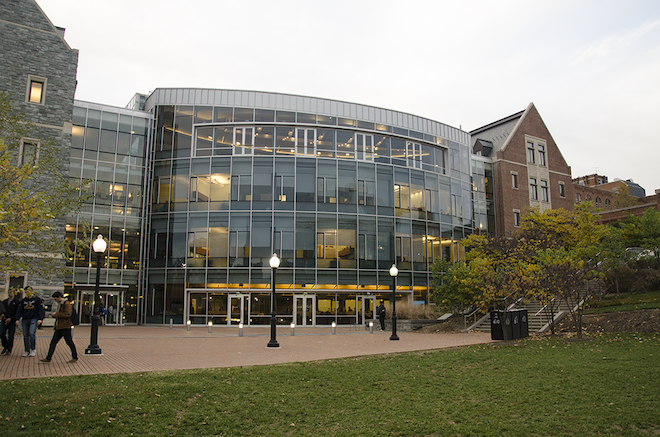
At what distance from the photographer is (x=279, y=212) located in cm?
3278

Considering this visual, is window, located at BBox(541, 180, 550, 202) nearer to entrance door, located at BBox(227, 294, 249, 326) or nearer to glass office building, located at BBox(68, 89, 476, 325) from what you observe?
glass office building, located at BBox(68, 89, 476, 325)

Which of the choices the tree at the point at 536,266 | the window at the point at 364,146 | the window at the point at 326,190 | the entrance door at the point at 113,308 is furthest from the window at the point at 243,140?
the tree at the point at 536,266

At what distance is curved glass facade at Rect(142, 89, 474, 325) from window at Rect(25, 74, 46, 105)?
8187mm

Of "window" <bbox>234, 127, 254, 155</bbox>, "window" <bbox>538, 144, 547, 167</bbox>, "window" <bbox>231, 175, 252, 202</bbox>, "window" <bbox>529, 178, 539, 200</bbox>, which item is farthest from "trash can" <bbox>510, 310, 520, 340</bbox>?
"window" <bbox>538, 144, 547, 167</bbox>

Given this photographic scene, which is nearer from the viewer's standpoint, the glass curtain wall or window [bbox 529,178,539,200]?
the glass curtain wall

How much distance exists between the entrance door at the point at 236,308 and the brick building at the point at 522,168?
24.8 m

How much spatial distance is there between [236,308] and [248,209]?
22.5ft

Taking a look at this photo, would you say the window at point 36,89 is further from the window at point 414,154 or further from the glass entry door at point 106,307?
the window at point 414,154

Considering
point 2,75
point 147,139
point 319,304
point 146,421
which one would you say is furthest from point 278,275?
point 146,421

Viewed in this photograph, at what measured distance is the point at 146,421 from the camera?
7574 mm

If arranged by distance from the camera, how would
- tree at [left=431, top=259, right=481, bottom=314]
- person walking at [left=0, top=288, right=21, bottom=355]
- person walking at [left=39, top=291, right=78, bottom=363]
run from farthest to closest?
tree at [left=431, top=259, right=481, bottom=314], person walking at [left=0, top=288, right=21, bottom=355], person walking at [left=39, top=291, right=78, bottom=363]

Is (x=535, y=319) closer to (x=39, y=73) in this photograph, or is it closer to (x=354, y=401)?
(x=354, y=401)

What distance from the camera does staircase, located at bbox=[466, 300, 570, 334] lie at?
23.8 meters

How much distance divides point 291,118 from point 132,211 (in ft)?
45.1
